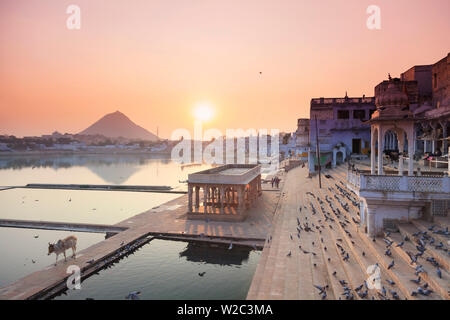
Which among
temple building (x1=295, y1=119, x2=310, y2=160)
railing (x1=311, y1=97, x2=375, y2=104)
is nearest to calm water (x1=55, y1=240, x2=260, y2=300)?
railing (x1=311, y1=97, x2=375, y2=104)

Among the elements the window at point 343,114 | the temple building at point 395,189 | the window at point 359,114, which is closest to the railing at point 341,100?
the window at point 343,114

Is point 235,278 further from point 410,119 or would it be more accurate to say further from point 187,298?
point 410,119

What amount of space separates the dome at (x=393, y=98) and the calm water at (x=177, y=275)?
9028 millimetres

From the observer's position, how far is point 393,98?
11.8 meters

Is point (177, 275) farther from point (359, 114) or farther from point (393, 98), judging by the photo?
point (359, 114)

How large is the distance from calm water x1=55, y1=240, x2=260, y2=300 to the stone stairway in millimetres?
1556

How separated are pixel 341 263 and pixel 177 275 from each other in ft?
22.5

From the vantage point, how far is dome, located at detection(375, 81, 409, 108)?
11.7 m

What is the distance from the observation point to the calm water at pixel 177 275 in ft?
37.2

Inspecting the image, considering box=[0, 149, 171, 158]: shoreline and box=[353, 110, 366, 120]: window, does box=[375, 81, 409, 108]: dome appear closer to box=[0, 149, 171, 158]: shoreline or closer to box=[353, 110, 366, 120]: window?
box=[353, 110, 366, 120]: window

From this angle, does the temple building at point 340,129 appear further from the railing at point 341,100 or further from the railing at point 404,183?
the railing at point 404,183
